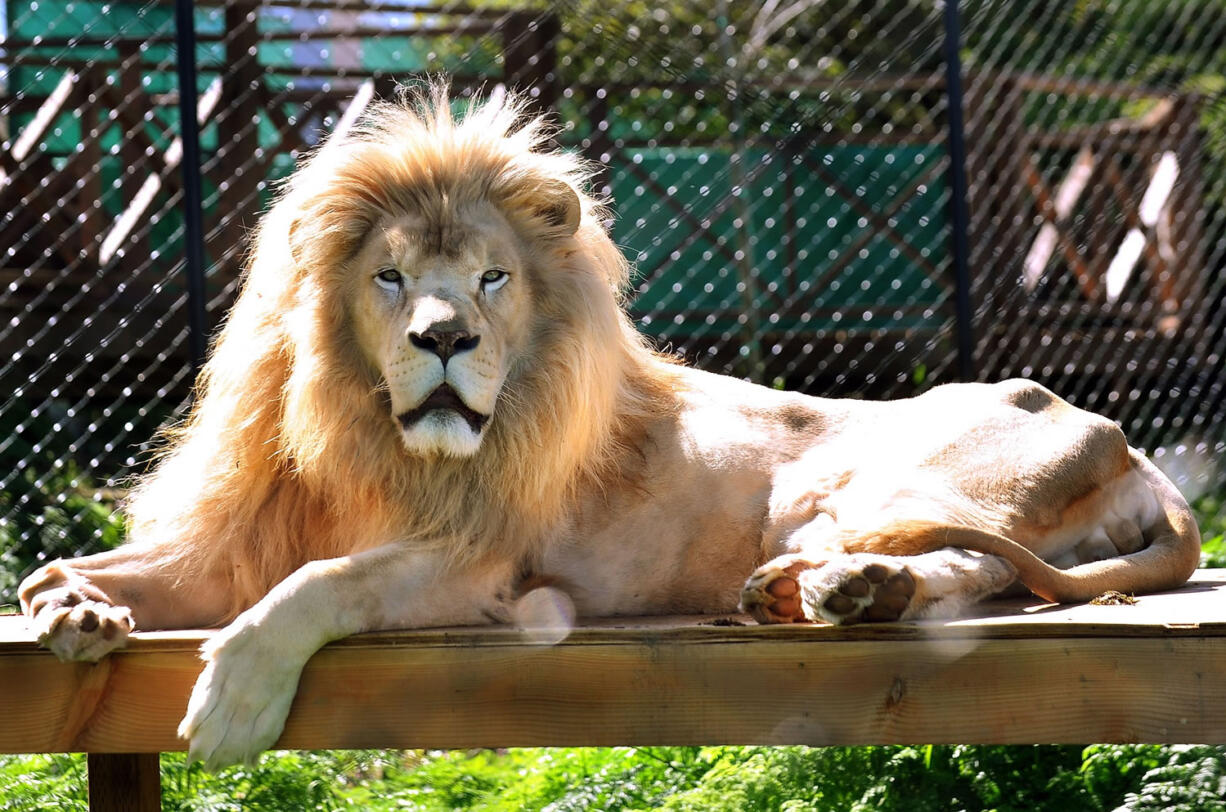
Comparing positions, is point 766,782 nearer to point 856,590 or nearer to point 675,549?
point 675,549

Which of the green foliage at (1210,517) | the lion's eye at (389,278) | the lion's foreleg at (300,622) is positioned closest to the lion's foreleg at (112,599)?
the lion's foreleg at (300,622)

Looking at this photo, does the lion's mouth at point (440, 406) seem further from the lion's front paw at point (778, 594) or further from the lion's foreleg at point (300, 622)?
the lion's front paw at point (778, 594)

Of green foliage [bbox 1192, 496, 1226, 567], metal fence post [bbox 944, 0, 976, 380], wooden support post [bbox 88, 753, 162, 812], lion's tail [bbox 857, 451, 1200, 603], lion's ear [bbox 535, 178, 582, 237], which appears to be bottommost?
green foliage [bbox 1192, 496, 1226, 567]

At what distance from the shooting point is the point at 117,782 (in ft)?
9.16

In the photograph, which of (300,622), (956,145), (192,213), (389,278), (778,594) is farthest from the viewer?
(956,145)

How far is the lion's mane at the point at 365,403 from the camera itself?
8.24ft

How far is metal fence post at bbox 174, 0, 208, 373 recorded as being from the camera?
3916 millimetres

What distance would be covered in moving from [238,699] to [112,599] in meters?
0.57

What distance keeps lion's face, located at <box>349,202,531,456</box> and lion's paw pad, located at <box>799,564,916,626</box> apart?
25.4 inches

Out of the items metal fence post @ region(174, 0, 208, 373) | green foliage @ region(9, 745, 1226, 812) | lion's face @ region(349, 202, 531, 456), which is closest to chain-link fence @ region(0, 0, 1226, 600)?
metal fence post @ region(174, 0, 208, 373)

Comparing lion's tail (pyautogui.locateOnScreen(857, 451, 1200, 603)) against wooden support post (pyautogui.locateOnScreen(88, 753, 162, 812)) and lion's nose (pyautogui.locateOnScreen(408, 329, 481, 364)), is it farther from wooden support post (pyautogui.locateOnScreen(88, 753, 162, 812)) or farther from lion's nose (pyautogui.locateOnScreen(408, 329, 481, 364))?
wooden support post (pyautogui.locateOnScreen(88, 753, 162, 812))

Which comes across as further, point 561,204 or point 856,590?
point 561,204

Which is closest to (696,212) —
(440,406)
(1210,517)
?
(1210,517)

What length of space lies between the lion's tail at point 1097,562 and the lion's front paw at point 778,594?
11.6 inches
